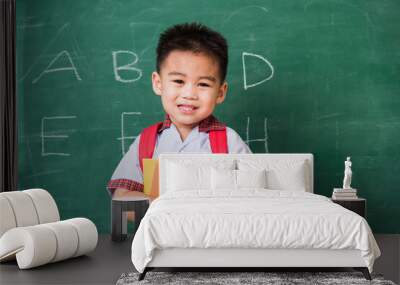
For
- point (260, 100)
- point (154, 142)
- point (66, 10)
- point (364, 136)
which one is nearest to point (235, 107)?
point (260, 100)

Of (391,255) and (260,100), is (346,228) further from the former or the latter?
(260,100)

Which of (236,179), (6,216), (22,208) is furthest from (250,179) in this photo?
(6,216)

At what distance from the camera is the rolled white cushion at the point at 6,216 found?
5.13m

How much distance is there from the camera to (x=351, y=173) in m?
6.52

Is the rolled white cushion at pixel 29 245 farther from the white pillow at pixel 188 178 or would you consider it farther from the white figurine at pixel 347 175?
the white figurine at pixel 347 175

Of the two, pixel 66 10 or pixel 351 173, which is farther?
pixel 66 10

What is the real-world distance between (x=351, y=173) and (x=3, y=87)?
3485mm

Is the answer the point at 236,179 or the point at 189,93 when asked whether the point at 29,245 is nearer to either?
the point at 236,179

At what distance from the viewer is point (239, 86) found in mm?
6980

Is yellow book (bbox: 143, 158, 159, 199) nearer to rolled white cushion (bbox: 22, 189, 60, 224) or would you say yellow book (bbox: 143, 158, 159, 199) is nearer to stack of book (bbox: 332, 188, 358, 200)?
rolled white cushion (bbox: 22, 189, 60, 224)

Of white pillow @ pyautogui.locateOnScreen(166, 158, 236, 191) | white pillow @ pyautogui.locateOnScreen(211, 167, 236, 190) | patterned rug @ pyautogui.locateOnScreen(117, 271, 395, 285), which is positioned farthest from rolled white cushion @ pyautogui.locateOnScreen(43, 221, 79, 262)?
white pillow @ pyautogui.locateOnScreen(211, 167, 236, 190)

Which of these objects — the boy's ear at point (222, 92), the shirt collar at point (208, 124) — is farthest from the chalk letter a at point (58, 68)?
the boy's ear at point (222, 92)

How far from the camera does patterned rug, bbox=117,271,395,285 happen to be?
451cm

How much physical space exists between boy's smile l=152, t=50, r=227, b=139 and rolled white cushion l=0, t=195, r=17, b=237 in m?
2.21
